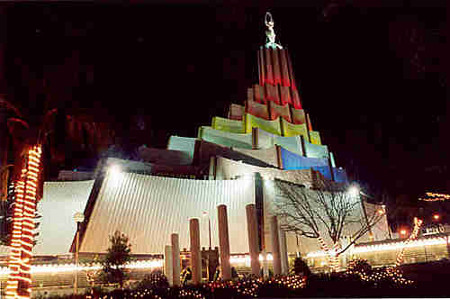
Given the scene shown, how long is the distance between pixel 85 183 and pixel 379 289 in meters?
24.0

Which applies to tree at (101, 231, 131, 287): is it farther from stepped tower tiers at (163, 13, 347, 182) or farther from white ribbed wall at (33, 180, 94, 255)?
stepped tower tiers at (163, 13, 347, 182)

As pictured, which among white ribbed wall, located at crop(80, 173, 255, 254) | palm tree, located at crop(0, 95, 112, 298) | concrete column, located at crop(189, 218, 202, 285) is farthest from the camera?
white ribbed wall, located at crop(80, 173, 255, 254)

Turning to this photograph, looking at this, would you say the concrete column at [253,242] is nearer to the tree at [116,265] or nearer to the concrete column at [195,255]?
the concrete column at [195,255]

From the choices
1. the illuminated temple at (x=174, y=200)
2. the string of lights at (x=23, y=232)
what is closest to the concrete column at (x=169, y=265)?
the illuminated temple at (x=174, y=200)

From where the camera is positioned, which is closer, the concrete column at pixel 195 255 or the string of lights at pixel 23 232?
the string of lights at pixel 23 232

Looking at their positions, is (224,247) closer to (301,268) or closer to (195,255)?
(195,255)

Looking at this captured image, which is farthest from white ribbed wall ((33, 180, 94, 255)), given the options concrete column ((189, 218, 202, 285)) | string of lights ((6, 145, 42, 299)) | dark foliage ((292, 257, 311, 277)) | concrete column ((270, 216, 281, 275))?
string of lights ((6, 145, 42, 299))

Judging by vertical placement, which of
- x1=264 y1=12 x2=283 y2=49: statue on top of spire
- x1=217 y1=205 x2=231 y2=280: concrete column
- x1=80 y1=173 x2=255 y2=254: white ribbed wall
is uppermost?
x1=264 y1=12 x2=283 y2=49: statue on top of spire

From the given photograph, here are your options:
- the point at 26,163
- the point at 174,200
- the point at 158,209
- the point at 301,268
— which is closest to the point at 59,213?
the point at 158,209

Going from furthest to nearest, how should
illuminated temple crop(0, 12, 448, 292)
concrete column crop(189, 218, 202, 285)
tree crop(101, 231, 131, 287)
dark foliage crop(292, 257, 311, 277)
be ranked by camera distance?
illuminated temple crop(0, 12, 448, 292), tree crop(101, 231, 131, 287), concrete column crop(189, 218, 202, 285), dark foliage crop(292, 257, 311, 277)

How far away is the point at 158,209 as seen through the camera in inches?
1079

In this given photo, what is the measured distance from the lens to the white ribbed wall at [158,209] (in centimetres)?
2523

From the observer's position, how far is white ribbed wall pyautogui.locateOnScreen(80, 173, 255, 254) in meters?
25.2

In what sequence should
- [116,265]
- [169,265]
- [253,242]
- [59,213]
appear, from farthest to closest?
[59,213]
[116,265]
[169,265]
[253,242]
